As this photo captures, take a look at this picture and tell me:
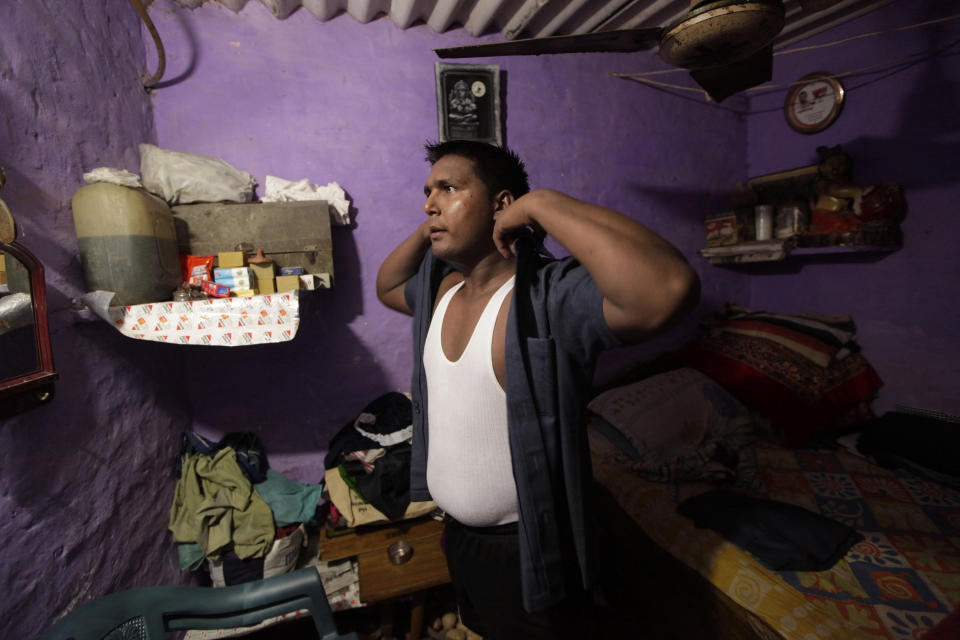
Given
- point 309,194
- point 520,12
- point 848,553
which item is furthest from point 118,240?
point 848,553

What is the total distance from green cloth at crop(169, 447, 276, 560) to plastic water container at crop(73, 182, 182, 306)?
0.93 m

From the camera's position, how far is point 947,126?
2150mm

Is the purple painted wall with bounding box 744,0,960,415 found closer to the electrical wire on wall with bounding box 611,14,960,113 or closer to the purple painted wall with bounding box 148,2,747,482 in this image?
the electrical wire on wall with bounding box 611,14,960,113

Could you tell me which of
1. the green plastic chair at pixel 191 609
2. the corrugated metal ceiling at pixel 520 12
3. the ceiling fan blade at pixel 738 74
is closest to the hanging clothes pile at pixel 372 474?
the green plastic chair at pixel 191 609

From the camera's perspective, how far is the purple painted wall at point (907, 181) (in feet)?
→ 7.13

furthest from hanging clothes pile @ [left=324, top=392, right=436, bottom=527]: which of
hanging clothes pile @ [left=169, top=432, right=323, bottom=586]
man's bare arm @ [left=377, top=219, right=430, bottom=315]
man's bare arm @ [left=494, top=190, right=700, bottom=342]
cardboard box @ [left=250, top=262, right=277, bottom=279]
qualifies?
man's bare arm @ [left=494, top=190, right=700, bottom=342]

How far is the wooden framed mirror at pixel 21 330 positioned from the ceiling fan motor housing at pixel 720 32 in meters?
1.97

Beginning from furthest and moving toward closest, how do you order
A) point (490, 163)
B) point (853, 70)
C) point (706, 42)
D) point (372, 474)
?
point (853, 70)
point (372, 474)
point (490, 163)
point (706, 42)

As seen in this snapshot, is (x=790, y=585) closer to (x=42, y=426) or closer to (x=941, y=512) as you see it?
(x=941, y=512)

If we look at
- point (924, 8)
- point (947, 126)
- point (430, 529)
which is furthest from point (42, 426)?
point (924, 8)

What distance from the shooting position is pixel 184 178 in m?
1.66

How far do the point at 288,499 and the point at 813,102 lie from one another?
14.0ft

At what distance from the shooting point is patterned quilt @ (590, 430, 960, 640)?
1.25 m

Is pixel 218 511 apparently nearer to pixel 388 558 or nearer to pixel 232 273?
pixel 388 558
